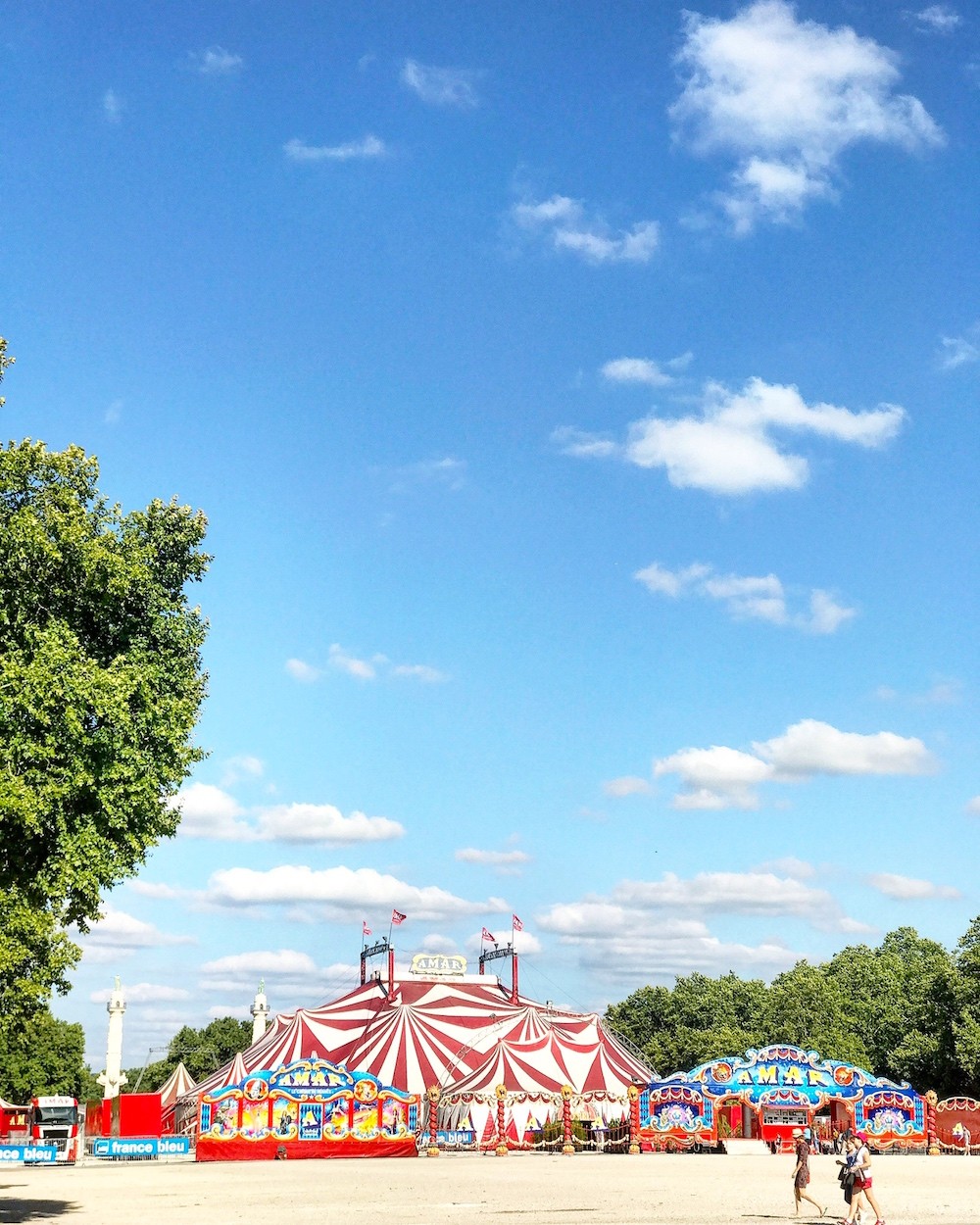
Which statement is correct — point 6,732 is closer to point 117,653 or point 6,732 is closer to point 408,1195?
point 117,653

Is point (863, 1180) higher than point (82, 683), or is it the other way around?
point (82, 683)

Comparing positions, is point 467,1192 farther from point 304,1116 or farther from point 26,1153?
point 26,1153

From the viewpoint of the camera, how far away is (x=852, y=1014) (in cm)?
8069

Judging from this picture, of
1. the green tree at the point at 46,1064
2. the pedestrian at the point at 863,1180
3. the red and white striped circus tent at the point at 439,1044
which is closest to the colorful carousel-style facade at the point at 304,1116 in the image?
the red and white striped circus tent at the point at 439,1044

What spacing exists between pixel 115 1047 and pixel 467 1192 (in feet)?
201

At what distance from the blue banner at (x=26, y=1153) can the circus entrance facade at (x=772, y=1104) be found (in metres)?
22.2

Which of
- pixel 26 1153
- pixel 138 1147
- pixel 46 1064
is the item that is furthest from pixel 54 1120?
pixel 46 1064

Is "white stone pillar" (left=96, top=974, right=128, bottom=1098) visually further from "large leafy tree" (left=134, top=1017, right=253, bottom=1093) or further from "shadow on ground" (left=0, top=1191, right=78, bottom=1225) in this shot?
"shadow on ground" (left=0, top=1191, right=78, bottom=1225)

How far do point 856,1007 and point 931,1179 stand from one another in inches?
2034

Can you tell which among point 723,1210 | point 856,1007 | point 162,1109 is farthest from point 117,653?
point 856,1007

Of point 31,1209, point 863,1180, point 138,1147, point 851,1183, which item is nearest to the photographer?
point 863,1180

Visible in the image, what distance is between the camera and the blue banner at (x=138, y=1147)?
145ft

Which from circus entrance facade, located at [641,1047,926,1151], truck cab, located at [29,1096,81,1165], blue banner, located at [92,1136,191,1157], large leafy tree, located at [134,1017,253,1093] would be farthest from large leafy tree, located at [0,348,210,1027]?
large leafy tree, located at [134,1017,253,1093]

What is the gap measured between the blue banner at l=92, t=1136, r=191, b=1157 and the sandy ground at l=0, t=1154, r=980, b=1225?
1.98 m
